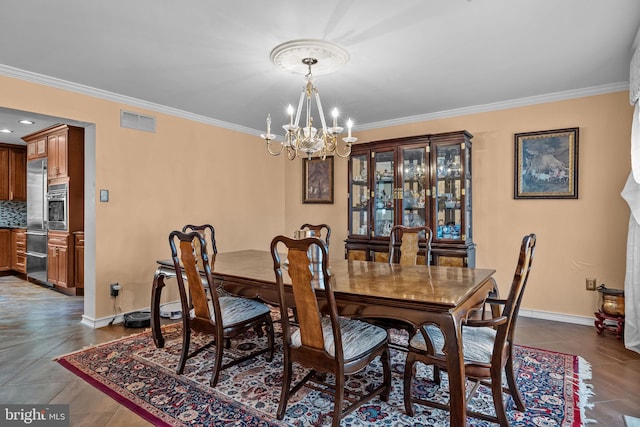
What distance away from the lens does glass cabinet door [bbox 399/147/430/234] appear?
163 inches

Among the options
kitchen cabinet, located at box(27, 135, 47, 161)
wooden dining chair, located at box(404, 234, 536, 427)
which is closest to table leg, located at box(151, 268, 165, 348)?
wooden dining chair, located at box(404, 234, 536, 427)

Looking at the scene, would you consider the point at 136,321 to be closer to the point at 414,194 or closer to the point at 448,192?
the point at 414,194

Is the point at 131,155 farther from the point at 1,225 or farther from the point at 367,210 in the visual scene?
the point at 1,225

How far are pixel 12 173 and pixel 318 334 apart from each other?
6.92 metres

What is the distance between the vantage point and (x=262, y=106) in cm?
412

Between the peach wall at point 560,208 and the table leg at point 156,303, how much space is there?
3.27m

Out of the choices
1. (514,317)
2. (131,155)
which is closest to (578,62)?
(514,317)

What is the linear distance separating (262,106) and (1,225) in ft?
18.6

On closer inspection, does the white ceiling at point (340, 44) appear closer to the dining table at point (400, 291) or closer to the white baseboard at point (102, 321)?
the dining table at point (400, 291)

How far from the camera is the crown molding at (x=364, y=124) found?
3214 mm

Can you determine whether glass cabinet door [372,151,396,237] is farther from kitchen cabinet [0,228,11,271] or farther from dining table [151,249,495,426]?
kitchen cabinet [0,228,11,271]

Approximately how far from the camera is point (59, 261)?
516 cm

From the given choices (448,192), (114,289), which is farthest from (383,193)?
(114,289)

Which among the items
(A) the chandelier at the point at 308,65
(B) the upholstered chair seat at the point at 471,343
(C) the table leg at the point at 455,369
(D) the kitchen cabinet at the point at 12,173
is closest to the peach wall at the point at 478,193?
(A) the chandelier at the point at 308,65
